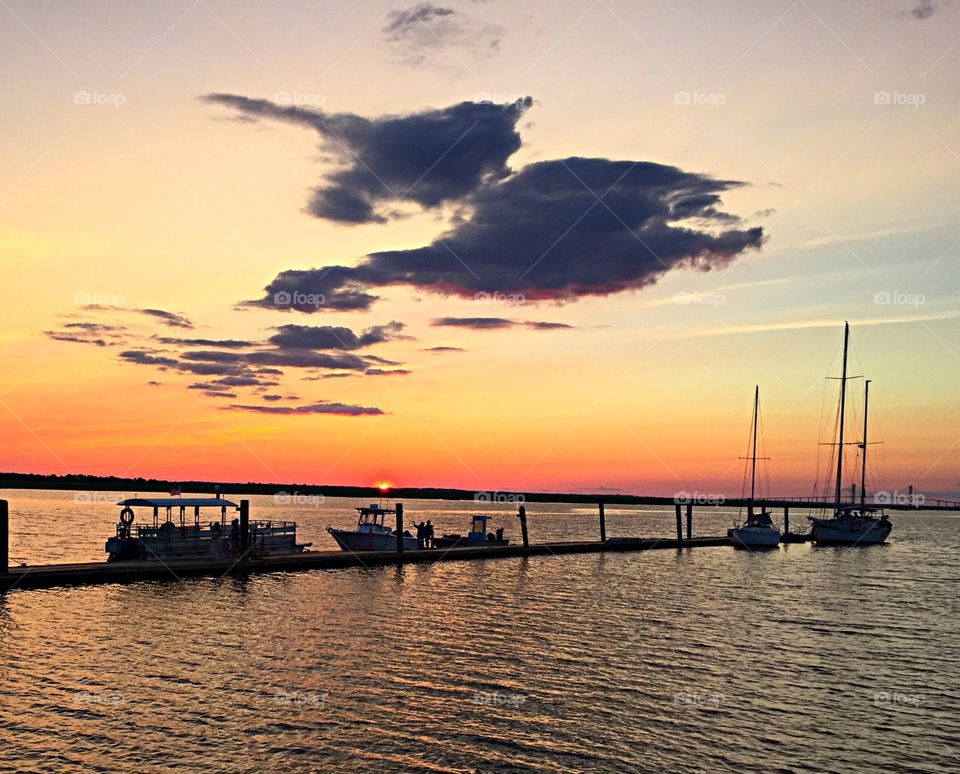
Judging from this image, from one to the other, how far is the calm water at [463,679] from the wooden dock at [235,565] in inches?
60.1

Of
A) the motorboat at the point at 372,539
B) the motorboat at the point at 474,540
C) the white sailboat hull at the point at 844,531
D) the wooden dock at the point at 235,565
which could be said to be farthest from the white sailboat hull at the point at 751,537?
the motorboat at the point at 372,539

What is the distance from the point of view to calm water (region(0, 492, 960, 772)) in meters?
20.0

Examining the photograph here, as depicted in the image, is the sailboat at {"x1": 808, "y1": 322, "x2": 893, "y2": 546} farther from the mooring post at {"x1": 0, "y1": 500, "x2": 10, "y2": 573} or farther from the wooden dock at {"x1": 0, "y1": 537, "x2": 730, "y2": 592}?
the mooring post at {"x1": 0, "y1": 500, "x2": 10, "y2": 573}

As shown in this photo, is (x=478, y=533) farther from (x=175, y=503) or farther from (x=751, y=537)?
(x=751, y=537)

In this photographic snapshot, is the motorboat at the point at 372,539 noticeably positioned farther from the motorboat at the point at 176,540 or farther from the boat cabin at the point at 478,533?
the motorboat at the point at 176,540

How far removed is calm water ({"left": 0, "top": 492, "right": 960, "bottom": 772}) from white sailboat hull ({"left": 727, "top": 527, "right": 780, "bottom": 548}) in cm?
3856

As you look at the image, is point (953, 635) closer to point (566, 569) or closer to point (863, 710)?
point (863, 710)

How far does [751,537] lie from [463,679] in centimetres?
6800

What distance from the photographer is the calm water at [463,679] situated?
1995 cm

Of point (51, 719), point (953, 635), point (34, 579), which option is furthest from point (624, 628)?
point (34, 579)

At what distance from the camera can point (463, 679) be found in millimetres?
26406

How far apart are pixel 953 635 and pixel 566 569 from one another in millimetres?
27240

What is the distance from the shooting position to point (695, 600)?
46688mm

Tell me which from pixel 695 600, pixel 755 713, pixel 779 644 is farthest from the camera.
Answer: pixel 695 600
